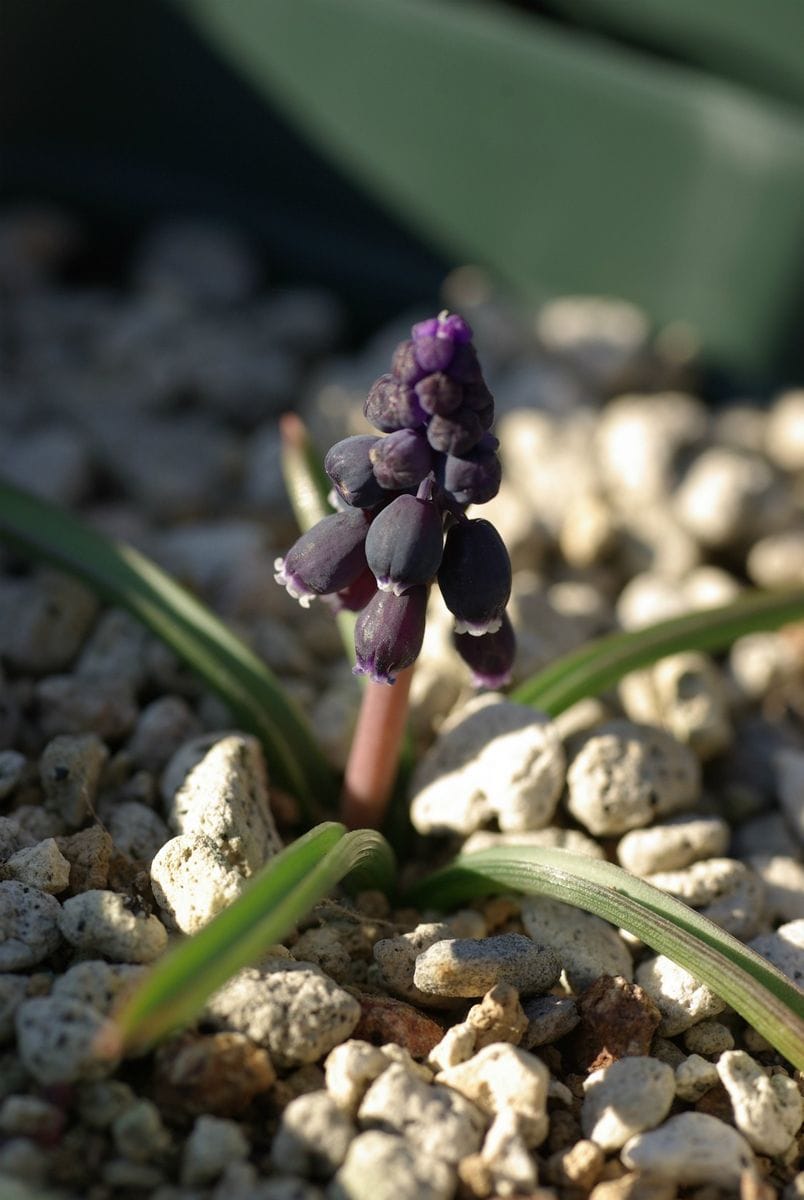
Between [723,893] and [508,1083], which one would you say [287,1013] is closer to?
[508,1083]

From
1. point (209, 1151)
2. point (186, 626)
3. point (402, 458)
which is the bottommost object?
point (209, 1151)

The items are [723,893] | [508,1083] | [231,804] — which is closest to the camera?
[508,1083]

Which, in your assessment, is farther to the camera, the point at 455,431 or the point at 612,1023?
the point at 612,1023

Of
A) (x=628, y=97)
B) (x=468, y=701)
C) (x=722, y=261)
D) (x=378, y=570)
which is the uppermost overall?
(x=628, y=97)

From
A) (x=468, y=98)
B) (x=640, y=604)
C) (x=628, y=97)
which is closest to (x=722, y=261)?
(x=628, y=97)

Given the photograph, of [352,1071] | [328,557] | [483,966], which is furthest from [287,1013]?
[328,557]

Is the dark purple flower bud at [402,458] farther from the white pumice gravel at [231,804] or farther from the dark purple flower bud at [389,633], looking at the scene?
the white pumice gravel at [231,804]

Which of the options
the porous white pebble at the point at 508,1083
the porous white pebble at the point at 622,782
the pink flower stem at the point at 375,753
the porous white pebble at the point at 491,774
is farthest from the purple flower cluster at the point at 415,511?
the porous white pebble at the point at 508,1083

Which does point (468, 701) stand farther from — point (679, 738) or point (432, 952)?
point (432, 952)
